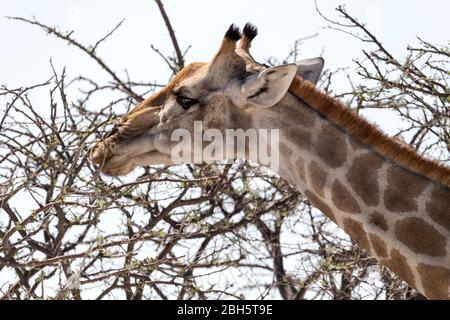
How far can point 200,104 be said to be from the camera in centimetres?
702

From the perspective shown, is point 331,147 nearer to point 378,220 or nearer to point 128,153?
point 378,220

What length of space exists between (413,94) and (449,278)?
276 centimetres

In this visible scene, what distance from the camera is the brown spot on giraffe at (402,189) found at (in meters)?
6.12

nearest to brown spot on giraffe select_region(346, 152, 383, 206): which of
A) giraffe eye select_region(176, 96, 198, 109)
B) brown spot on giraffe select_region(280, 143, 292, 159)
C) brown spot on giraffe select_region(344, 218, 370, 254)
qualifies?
brown spot on giraffe select_region(344, 218, 370, 254)

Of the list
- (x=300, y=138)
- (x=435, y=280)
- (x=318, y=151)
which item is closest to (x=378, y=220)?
(x=435, y=280)

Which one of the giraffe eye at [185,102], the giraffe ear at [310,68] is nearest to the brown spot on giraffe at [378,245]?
the giraffe ear at [310,68]

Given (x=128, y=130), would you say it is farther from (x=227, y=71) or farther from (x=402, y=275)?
(x=402, y=275)

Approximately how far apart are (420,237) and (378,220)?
28 centimetres

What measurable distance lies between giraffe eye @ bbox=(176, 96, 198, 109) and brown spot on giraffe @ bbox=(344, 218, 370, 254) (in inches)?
53.5

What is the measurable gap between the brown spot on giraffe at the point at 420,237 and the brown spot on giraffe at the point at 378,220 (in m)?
0.08

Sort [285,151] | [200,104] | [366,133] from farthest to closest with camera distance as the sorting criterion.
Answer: [200,104]
[285,151]
[366,133]

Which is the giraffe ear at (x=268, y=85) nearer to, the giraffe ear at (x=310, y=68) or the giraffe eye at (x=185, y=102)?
the giraffe eye at (x=185, y=102)

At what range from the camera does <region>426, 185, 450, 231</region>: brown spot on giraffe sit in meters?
6.01
